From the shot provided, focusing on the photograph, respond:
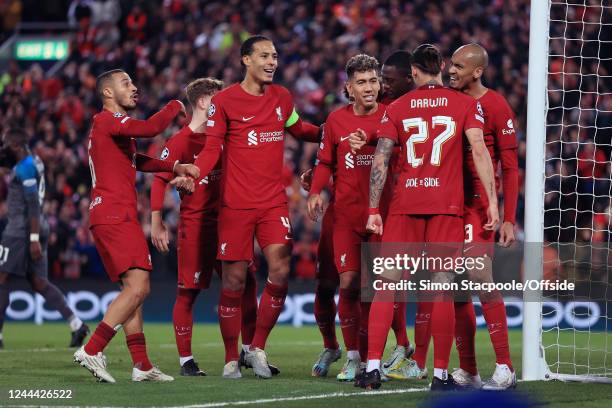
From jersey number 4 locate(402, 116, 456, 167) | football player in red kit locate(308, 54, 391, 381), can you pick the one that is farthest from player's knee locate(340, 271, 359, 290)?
jersey number 4 locate(402, 116, 456, 167)

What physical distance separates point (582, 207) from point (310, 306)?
4.31 m

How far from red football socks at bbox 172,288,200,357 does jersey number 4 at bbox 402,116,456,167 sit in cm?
A: 253

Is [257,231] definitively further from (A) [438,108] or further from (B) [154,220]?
(A) [438,108]

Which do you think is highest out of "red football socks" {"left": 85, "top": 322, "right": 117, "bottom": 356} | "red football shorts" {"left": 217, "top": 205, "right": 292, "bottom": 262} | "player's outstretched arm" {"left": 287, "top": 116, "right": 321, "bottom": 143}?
"player's outstretched arm" {"left": 287, "top": 116, "right": 321, "bottom": 143}

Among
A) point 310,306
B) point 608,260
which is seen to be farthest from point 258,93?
point 310,306

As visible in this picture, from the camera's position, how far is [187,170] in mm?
8289

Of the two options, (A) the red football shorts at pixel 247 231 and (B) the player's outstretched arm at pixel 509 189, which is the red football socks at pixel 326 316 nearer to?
(A) the red football shorts at pixel 247 231

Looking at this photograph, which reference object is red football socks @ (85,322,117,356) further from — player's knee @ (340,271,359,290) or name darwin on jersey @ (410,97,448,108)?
name darwin on jersey @ (410,97,448,108)

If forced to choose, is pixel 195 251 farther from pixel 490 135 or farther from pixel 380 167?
pixel 490 135

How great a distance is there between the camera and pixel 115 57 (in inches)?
924

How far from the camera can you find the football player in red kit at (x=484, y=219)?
24.9 ft

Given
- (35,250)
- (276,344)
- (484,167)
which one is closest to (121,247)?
(484,167)

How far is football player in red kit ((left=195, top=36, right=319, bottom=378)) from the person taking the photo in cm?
846

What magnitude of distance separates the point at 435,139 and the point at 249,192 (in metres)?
1.71
